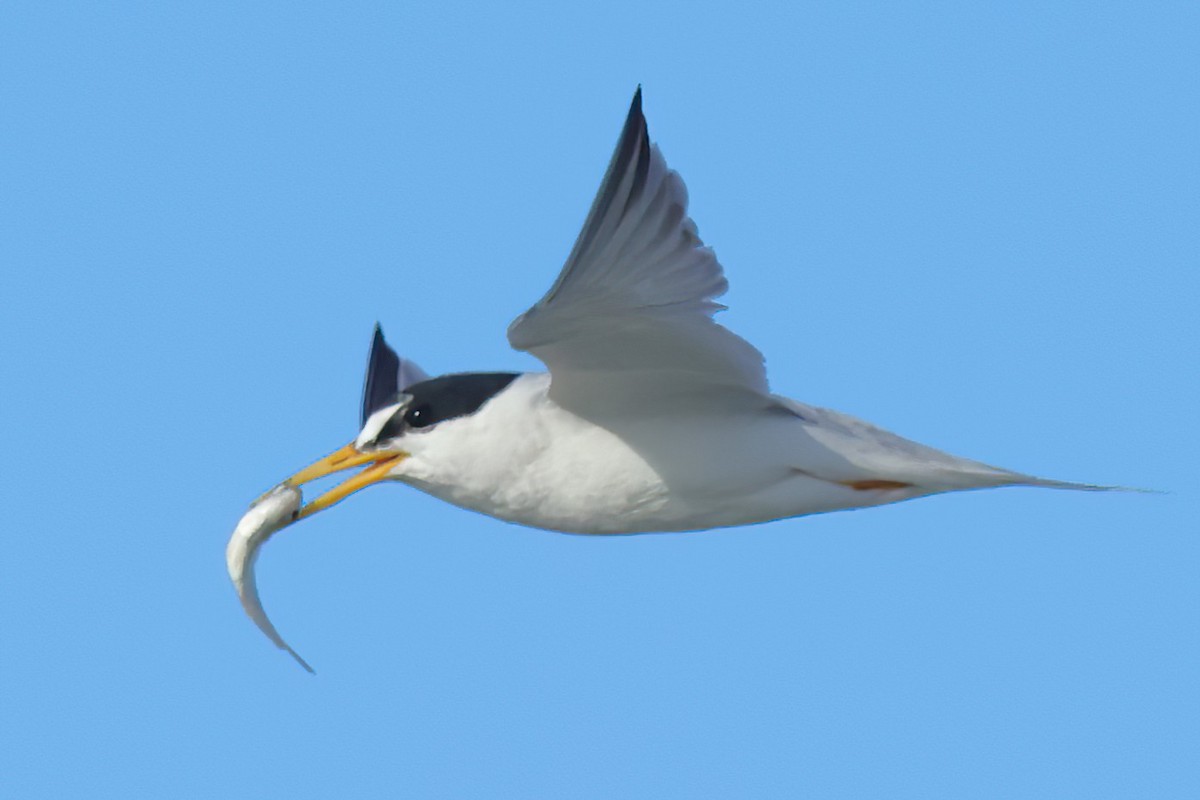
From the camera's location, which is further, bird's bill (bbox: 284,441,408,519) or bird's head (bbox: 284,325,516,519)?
bird's bill (bbox: 284,441,408,519)

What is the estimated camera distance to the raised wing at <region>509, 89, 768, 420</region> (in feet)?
20.5

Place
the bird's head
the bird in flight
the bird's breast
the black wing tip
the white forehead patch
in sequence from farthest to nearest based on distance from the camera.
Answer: the white forehead patch
the bird's head
the bird's breast
the bird in flight
the black wing tip

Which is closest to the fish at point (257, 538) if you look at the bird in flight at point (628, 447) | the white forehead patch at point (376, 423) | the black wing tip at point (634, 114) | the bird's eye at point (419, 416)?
the bird in flight at point (628, 447)

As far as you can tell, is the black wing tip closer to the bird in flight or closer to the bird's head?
the bird in flight

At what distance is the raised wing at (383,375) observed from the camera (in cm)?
856

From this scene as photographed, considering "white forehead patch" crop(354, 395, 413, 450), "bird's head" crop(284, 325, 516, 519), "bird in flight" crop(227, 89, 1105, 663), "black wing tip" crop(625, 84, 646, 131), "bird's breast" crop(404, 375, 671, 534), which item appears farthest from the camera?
"white forehead patch" crop(354, 395, 413, 450)

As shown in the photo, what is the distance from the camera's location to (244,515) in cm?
779

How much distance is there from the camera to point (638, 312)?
672 cm

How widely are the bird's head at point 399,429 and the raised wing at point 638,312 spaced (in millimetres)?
409

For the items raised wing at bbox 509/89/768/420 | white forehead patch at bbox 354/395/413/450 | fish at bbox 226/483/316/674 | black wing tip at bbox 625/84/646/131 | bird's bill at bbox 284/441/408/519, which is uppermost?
black wing tip at bbox 625/84/646/131

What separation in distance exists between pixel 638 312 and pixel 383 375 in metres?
2.29

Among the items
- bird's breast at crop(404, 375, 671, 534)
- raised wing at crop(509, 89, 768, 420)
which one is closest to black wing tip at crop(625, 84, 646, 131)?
raised wing at crop(509, 89, 768, 420)

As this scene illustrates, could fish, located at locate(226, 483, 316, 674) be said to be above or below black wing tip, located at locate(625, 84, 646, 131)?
below

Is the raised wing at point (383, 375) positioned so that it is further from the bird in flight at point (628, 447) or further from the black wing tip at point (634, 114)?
the black wing tip at point (634, 114)
